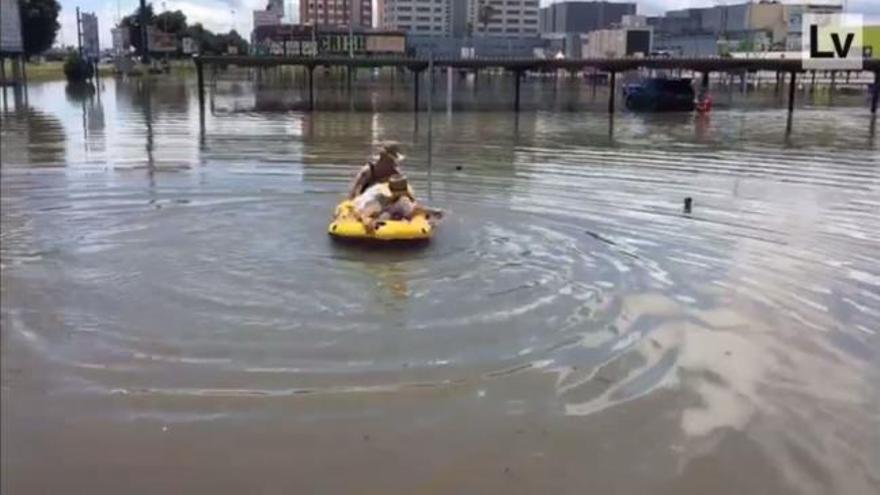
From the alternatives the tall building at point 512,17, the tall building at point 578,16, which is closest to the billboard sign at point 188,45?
the tall building at point 512,17

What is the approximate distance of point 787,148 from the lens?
30.3 meters

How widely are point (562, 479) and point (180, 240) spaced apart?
8120mm

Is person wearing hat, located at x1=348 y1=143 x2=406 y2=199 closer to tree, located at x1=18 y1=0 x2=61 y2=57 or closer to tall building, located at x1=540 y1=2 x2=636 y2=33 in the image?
tree, located at x1=18 y1=0 x2=61 y2=57

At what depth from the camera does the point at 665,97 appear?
54.1 metres

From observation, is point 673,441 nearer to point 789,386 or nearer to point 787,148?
point 789,386

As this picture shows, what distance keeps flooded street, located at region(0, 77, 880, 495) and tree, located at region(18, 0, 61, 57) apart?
76.5 meters

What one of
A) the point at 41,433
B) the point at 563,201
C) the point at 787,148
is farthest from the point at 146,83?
the point at 41,433

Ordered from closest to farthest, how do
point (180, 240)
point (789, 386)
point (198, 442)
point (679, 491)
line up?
1. point (679, 491)
2. point (198, 442)
3. point (789, 386)
4. point (180, 240)

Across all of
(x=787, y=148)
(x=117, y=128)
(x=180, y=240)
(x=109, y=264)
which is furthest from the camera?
(x=117, y=128)

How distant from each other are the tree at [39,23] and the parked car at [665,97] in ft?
185

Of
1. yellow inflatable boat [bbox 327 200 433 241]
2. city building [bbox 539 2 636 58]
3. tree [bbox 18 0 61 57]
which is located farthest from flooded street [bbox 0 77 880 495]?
city building [bbox 539 2 636 58]

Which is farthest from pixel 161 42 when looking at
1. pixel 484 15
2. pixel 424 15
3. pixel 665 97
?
pixel 665 97

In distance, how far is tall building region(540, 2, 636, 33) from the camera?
19125cm
